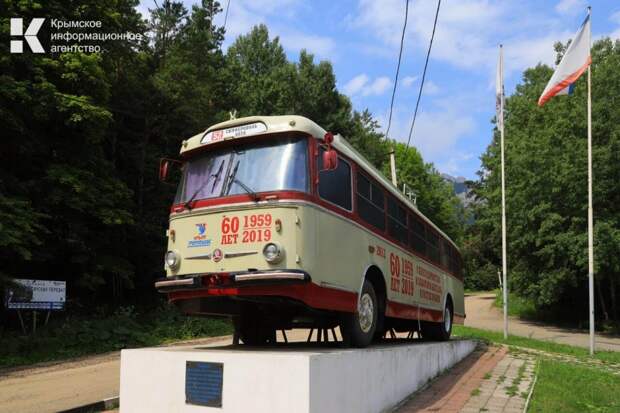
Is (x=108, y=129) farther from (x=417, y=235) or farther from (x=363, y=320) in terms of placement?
(x=363, y=320)

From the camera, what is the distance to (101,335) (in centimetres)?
1761

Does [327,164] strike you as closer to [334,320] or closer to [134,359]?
[334,320]

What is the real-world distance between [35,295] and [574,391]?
1416 centimetres

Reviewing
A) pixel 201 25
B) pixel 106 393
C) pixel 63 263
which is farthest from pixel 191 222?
pixel 201 25

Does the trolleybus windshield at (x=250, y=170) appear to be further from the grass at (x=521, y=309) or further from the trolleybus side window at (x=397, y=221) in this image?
the grass at (x=521, y=309)

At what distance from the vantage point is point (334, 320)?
838 centimetres

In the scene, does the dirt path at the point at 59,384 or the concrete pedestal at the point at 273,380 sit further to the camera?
the dirt path at the point at 59,384

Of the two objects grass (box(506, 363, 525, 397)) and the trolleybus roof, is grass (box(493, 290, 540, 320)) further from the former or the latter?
the trolleybus roof

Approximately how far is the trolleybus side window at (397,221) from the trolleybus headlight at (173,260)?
380 cm

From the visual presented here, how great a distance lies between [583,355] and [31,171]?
2046 cm

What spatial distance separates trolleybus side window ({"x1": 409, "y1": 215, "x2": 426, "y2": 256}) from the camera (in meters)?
11.7

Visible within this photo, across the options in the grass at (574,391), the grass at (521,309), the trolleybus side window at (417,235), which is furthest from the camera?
the grass at (521,309)

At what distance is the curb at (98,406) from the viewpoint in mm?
8837

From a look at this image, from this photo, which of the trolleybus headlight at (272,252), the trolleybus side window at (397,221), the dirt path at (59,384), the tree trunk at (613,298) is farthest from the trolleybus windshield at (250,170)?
the tree trunk at (613,298)
